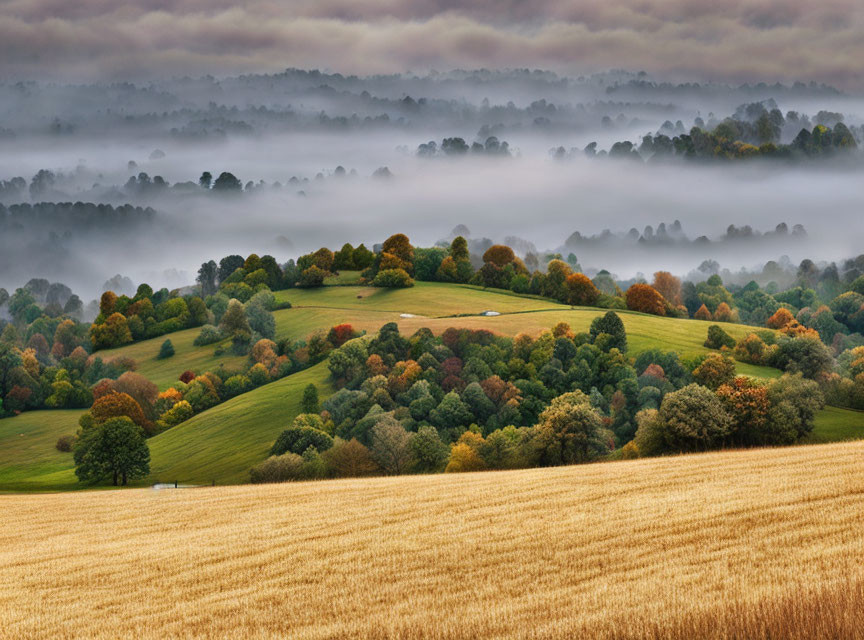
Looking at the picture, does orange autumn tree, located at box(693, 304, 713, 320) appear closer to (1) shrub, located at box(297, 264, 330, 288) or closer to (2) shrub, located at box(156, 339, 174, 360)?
(1) shrub, located at box(297, 264, 330, 288)

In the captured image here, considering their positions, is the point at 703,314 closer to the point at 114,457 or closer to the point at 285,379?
the point at 285,379

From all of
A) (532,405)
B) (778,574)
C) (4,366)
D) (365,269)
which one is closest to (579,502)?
(778,574)

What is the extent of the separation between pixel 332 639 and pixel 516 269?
16004 cm

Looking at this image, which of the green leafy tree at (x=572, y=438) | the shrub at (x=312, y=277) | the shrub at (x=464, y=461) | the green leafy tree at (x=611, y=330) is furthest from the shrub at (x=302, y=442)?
the shrub at (x=312, y=277)

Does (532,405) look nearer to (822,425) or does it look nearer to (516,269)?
(822,425)

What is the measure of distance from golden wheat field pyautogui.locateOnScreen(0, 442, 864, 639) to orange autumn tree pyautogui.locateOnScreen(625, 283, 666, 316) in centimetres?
11440

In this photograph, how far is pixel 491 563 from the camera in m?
24.1

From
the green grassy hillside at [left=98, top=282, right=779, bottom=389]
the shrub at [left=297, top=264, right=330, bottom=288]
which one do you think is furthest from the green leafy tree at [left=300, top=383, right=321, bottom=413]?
the shrub at [left=297, top=264, right=330, bottom=288]

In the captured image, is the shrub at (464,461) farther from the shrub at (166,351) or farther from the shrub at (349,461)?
the shrub at (166,351)

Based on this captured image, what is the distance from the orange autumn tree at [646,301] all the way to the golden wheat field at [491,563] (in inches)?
4504

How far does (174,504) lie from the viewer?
46594mm

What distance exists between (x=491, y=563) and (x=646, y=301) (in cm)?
13588

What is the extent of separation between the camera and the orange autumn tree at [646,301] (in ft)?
505

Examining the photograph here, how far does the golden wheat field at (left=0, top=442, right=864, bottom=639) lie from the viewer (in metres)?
17.7
